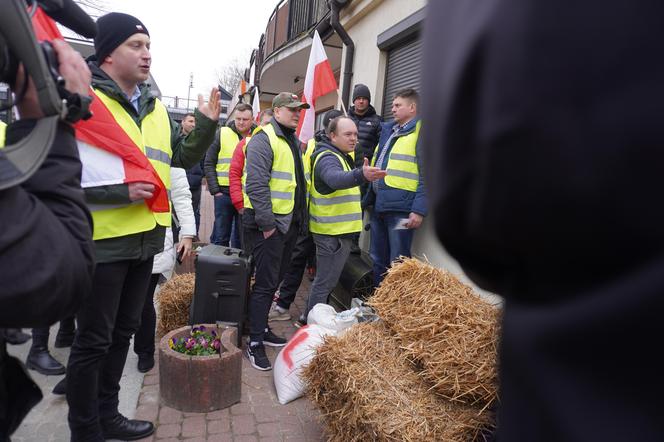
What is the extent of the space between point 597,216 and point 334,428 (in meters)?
2.48

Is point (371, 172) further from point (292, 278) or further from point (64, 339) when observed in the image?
point (64, 339)

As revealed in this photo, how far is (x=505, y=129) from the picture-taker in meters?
0.50

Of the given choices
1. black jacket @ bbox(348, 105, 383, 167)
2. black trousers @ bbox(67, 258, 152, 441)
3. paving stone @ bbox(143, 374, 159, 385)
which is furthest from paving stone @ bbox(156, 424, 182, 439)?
black jacket @ bbox(348, 105, 383, 167)

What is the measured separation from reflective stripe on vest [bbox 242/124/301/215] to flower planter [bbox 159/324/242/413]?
1158mm

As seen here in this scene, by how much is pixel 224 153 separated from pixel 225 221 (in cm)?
92

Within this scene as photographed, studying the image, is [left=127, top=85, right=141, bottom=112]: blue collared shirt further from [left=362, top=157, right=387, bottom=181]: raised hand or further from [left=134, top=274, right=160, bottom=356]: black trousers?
[left=362, top=157, right=387, bottom=181]: raised hand

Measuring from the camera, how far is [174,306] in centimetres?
427

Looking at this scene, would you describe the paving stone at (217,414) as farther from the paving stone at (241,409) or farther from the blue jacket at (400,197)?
the blue jacket at (400,197)

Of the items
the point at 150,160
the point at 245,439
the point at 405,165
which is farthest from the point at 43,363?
the point at 405,165

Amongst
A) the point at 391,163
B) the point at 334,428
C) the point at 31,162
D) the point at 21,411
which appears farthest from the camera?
the point at 391,163

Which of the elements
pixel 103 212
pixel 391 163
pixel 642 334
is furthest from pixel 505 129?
pixel 391 163

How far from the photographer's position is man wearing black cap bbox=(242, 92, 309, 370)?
12.0ft

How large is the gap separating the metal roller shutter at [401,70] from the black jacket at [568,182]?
5.11 meters

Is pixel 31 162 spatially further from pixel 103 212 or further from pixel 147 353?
pixel 147 353
